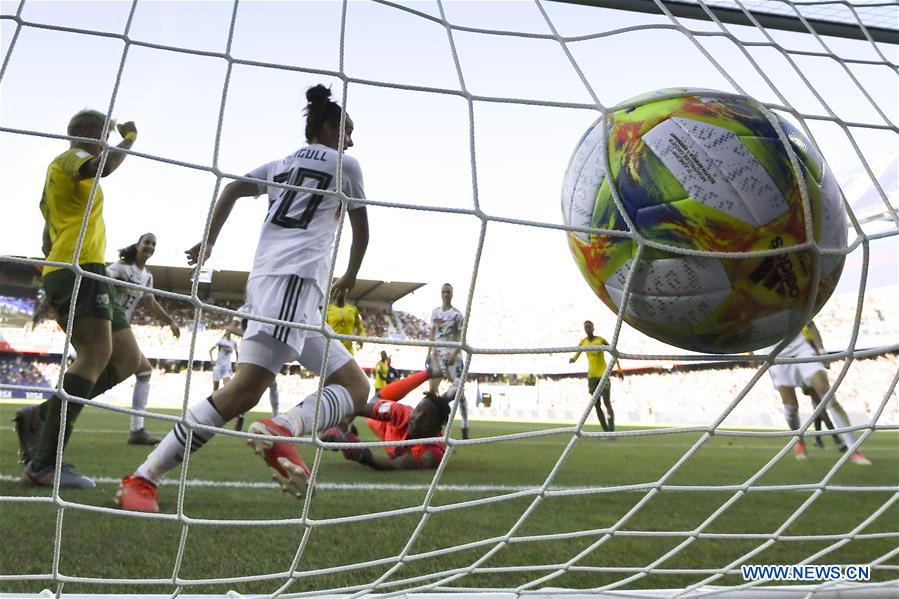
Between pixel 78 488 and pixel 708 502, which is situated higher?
pixel 708 502

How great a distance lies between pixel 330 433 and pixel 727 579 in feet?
9.83

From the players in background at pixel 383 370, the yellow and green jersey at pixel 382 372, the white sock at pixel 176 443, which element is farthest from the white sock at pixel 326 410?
the yellow and green jersey at pixel 382 372

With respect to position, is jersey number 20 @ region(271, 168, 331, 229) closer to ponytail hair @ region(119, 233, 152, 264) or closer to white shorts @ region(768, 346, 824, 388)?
ponytail hair @ region(119, 233, 152, 264)

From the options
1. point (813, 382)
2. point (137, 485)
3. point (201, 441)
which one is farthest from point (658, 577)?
point (813, 382)

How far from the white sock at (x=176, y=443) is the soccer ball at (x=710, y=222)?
4.48 feet

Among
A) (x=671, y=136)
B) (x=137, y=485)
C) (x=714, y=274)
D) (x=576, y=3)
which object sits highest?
(x=576, y=3)

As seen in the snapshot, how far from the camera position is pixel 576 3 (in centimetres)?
229

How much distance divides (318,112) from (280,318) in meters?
0.75

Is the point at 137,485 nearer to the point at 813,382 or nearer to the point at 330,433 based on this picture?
the point at 330,433

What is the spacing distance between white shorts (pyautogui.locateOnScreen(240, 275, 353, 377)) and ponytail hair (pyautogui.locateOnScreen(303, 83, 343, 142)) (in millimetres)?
553

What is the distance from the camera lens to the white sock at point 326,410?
7.89ft

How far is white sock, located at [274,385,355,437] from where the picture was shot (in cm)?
241

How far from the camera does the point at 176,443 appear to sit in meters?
2.30

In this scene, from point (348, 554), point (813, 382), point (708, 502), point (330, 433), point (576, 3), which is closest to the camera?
point (348, 554)
